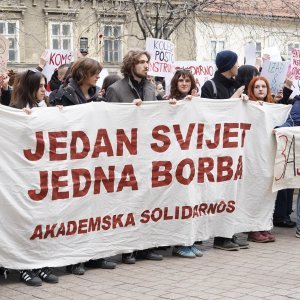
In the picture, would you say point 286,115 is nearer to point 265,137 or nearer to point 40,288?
point 265,137

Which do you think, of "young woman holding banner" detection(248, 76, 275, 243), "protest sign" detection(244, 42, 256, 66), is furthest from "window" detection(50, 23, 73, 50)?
"young woman holding banner" detection(248, 76, 275, 243)

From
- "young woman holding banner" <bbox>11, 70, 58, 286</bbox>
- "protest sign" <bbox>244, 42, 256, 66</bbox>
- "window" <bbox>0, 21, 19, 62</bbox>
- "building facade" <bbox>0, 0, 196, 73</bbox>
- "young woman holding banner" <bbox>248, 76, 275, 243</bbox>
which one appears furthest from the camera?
"window" <bbox>0, 21, 19, 62</bbox>

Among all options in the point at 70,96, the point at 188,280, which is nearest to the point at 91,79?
the point at 70,96

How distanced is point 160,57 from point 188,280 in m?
4.39

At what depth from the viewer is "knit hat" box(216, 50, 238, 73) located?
7844 millimetres

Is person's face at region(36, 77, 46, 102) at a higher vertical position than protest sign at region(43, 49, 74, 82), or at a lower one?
lower

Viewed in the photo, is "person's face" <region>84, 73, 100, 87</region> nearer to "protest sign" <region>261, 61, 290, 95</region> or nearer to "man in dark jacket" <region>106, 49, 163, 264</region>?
"man in dark jacket" <region>106, 49, 163, 264</region>

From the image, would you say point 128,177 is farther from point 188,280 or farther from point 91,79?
point 188,280

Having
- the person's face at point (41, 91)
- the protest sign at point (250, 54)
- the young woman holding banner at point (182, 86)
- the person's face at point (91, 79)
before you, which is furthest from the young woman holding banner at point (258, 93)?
the person's face at point (41, 91)

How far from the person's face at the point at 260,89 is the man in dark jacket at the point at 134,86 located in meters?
1.47

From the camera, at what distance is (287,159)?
315 inches

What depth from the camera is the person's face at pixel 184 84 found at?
7.42 m

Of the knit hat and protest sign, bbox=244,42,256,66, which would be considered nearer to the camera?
the knit hat

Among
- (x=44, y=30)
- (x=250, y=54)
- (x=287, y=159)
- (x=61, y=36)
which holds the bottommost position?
(x=287, y=159)
